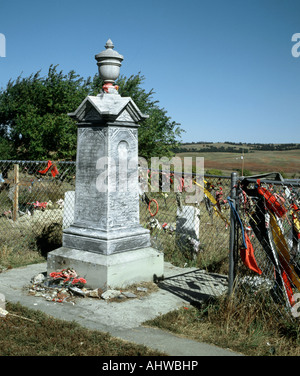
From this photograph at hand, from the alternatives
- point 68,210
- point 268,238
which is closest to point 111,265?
point 268,238

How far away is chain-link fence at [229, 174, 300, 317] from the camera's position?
4629 mm

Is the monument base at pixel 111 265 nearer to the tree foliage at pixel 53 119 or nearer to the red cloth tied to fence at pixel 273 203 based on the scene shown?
the red cloth tied to fence at pixel 273 203

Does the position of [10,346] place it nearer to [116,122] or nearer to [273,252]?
[273,252]

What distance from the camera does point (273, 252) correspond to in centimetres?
468

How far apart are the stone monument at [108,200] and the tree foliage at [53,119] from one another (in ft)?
33.1

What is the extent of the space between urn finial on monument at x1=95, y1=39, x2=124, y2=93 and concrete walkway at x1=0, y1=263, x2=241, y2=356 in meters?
2.92

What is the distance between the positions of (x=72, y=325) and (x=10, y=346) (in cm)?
71

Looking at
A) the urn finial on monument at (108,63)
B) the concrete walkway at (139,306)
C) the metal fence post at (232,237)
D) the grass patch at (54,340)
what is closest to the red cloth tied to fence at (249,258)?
the metal fence post at (232,237)

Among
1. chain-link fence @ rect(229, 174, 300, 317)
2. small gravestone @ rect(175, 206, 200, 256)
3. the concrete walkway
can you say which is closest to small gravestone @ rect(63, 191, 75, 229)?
the concrete walkway

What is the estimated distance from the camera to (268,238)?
4727 millimetres

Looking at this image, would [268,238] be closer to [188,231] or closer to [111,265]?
[111,265]

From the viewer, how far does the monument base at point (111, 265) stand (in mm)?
5727
